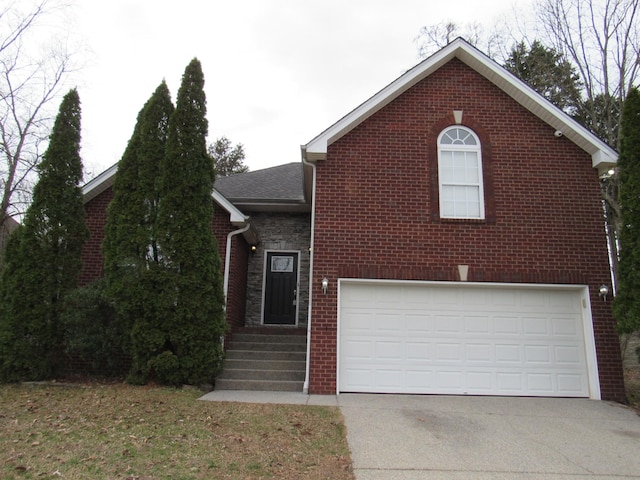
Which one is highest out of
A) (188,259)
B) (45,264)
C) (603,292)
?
(188,259)

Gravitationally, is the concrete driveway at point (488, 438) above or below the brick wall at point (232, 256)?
below

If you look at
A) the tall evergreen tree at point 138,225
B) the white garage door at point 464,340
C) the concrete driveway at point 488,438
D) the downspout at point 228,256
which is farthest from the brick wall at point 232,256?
the concrete driveway at point 488,438

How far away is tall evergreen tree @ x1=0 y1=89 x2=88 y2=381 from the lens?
25.5ft

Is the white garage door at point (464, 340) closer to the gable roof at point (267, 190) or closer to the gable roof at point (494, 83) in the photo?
the gable roof at point (494, 83)

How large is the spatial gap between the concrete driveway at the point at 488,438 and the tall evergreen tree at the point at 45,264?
5564mm

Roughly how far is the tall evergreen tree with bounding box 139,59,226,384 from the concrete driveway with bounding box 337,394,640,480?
8.80 ft

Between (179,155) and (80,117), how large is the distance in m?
2.58

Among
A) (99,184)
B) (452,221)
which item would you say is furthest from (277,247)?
(452,221)

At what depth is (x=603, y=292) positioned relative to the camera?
7957 mm

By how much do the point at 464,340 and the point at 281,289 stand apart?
495 centimetres

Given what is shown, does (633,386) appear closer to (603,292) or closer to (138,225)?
(603,292)

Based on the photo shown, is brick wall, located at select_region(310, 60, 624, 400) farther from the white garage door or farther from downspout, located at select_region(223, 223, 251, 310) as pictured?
downspout, located at select_region(223, 223, 251, 310)

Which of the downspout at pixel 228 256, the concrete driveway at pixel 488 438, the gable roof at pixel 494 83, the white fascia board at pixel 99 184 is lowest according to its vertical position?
the concrete driveway at pixel 488 438

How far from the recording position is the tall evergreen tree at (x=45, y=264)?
776 cm
